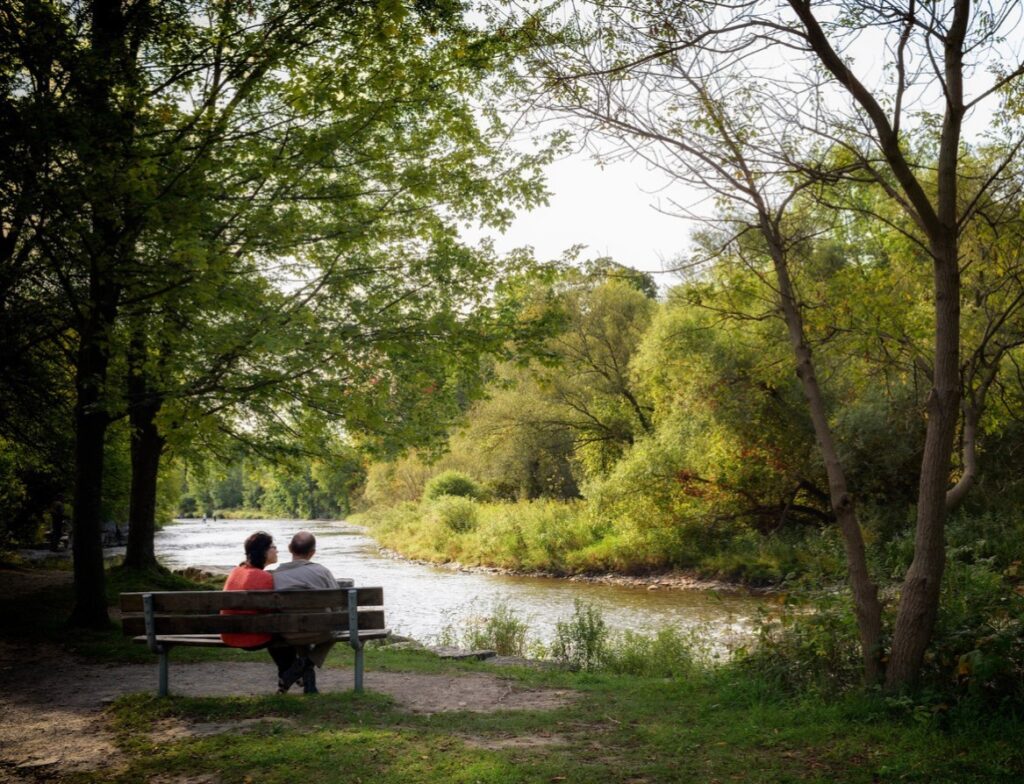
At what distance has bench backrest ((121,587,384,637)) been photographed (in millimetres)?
6621

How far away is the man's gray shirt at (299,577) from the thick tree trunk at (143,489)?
29.3 feet

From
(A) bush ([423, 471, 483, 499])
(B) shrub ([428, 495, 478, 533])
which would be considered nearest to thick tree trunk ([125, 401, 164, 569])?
Answer: (B) shrub ([428, 495, 478, 533])

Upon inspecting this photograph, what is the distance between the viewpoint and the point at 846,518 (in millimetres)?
6473

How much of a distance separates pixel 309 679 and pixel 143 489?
10002mm

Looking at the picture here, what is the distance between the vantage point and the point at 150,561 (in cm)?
1648

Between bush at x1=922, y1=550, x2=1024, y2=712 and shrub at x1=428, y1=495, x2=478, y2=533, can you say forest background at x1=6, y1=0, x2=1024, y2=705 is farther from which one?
shrub at x1=428, y1=495, x2=478, y2=533

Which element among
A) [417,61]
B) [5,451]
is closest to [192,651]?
[417,61]

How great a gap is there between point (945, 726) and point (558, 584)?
2142cm

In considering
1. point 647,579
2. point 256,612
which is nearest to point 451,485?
point 647,579

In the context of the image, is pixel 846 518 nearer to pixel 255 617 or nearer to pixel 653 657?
pixel 255 617

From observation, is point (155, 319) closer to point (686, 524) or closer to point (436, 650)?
point (436, 650)

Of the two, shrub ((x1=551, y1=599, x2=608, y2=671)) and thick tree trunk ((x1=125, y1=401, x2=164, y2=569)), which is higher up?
thick tree trunk ((x1=125, y1=401, x2=164, y2=569))

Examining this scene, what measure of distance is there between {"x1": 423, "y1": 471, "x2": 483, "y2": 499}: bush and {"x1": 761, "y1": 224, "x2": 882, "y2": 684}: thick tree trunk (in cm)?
3878

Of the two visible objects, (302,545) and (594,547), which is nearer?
(302,545)
